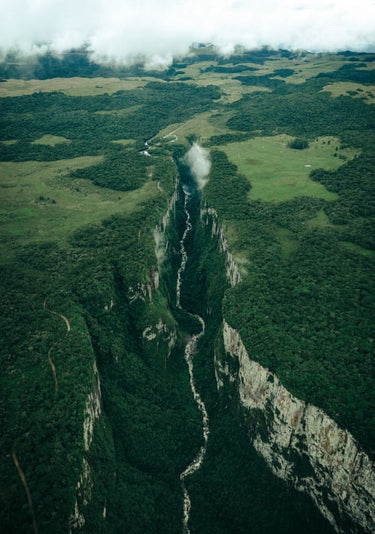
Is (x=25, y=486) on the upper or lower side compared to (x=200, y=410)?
upper

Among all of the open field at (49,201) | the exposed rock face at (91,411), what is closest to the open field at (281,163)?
the open field at (49,201)

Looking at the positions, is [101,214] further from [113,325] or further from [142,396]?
[142,396]

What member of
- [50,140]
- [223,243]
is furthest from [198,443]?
[50,140]

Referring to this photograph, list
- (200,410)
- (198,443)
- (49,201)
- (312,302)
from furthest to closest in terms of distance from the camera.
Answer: (49,201)
(200,410)
(198,443)
(312,302)

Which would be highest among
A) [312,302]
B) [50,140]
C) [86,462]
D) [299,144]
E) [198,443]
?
[299,144]

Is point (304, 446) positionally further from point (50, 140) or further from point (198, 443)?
point (50, 140)

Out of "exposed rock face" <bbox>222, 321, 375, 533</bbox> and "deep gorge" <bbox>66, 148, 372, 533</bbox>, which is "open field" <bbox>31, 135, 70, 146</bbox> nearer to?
"deep gorge" <bbox>66, 148, 372, 533</bbox>

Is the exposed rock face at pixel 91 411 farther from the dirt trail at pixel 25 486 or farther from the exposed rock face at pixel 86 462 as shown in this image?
the dirt trail at pixel 25 486
